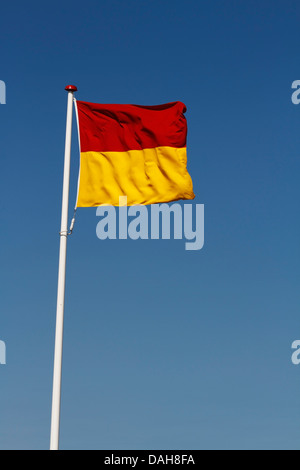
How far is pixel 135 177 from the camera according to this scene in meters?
29.2

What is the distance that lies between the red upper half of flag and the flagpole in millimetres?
922

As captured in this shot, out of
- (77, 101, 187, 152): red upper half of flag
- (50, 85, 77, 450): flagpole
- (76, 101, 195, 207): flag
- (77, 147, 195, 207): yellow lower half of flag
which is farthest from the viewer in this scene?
(77, 101, 187, 152): red upper half of flag

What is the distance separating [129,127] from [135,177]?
1852 millimetres

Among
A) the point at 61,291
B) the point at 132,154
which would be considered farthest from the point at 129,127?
the point at 61,291

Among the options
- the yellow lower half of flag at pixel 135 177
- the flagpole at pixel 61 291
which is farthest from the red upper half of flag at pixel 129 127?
the flagpole at pixel 61 291

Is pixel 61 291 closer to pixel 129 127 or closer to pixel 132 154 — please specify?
pixel 132 154

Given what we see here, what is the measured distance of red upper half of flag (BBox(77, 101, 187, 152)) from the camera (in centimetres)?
2944

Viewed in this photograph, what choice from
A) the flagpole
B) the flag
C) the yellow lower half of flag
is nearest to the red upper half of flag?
the flag

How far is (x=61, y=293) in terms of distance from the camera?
2655 centimetres

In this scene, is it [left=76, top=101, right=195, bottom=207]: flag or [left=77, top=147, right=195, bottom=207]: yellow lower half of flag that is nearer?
[left=77, top=147, right=195, bottom=207]: yellow lower half of flag

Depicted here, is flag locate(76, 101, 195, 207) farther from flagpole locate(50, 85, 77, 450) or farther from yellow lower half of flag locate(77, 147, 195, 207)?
flagpole locate(50, 85, 77, 450)

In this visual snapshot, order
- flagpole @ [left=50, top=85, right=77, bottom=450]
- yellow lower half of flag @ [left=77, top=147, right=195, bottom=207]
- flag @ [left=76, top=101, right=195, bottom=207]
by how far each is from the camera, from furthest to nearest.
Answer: flag @ [left=76, top=101, right=195, bottom=207], yellow lower half of flag @ [left=77, top=147, right=195, bottom=207], flagpole @ [left=50, top=85, right=77, bottom=450]

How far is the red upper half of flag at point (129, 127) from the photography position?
1159 inches
